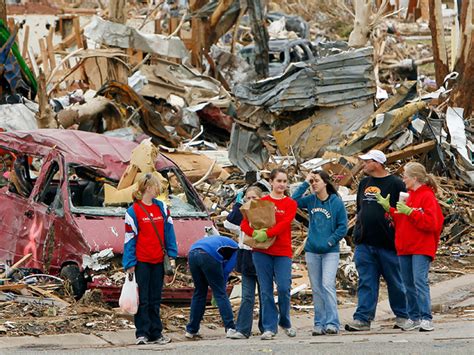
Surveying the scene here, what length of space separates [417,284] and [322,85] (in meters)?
9.78

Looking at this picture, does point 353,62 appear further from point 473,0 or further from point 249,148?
point 473,0

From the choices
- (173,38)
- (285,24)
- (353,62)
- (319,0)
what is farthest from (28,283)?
(319,0)

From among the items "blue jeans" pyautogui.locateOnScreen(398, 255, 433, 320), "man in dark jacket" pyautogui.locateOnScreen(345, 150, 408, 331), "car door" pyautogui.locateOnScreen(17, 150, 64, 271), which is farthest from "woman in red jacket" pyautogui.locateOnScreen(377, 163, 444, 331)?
"car door" pyautogui.locateOnScreen(17, 150, 64, 271)

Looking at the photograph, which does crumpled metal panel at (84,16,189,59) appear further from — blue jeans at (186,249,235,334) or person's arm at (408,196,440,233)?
person's arm at (408,196,440,233)

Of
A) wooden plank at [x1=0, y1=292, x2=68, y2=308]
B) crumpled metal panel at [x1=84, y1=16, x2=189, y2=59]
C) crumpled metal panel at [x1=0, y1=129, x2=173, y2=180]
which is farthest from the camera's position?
crumpled metal panel at [x1=84, y1=16, x2=189, y2=59]

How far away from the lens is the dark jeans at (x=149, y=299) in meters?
10.2

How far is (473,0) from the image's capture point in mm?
24359

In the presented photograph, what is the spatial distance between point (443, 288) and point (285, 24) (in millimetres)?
26612

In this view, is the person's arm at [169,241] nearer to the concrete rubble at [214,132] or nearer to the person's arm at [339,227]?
the concrete rubble at [214,132]

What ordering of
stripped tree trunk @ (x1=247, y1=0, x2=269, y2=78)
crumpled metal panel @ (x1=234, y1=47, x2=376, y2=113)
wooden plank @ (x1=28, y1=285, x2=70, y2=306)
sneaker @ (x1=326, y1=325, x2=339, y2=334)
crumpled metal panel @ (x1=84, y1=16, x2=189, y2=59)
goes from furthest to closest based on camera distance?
stripped tree trunk @ (x1=247, y1=0, x2=269, y2=78), crumpled metal panel @ (x1=84, y1=16, x2=189, y2=59), crumpled metal panel @ (x1=234, y1=47, x2=376, y2=113), wooden plank @ (x1=28, y1=285, x2=70, y2=306), sneaker @ (x1=326, y1=325, x2=339, y2=334)

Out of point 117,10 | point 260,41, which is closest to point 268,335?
point 117,10

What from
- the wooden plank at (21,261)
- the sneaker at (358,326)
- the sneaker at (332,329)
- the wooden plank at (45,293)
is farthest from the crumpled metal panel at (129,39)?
the sneaker at (332,329)

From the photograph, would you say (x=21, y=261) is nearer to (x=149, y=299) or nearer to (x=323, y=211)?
(x=149, y=299)

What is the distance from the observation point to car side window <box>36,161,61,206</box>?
1288 cm
